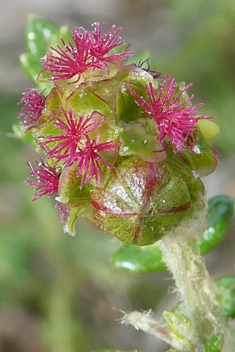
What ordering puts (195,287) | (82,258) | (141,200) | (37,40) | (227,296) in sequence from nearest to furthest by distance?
(141,200)
(195,287)
(227,296)
(37,40)
(82,258)

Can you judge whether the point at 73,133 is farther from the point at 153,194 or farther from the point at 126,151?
the point at 153,194

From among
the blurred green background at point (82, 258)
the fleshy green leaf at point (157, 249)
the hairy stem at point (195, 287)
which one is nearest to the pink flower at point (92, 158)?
the hairy stem at point (195, 287)

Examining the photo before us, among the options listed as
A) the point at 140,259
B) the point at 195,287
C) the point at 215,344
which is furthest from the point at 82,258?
the point at 215,344

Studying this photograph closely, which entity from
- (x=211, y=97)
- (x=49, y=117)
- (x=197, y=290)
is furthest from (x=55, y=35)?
(x=211, y=97)

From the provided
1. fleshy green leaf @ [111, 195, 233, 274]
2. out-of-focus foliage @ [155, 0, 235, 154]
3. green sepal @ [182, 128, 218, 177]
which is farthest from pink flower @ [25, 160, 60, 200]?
out-of-focus foliage @ [155, 0, 235, 154]

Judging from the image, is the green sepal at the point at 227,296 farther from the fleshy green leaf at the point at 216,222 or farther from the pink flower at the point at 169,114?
the pink flower at the point at 169,114

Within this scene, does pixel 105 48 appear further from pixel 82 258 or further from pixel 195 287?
pixel 82 258

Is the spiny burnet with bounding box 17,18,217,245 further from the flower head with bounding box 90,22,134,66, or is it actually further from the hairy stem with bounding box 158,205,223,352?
the hairy stem with bounding box 158,205,223,352
